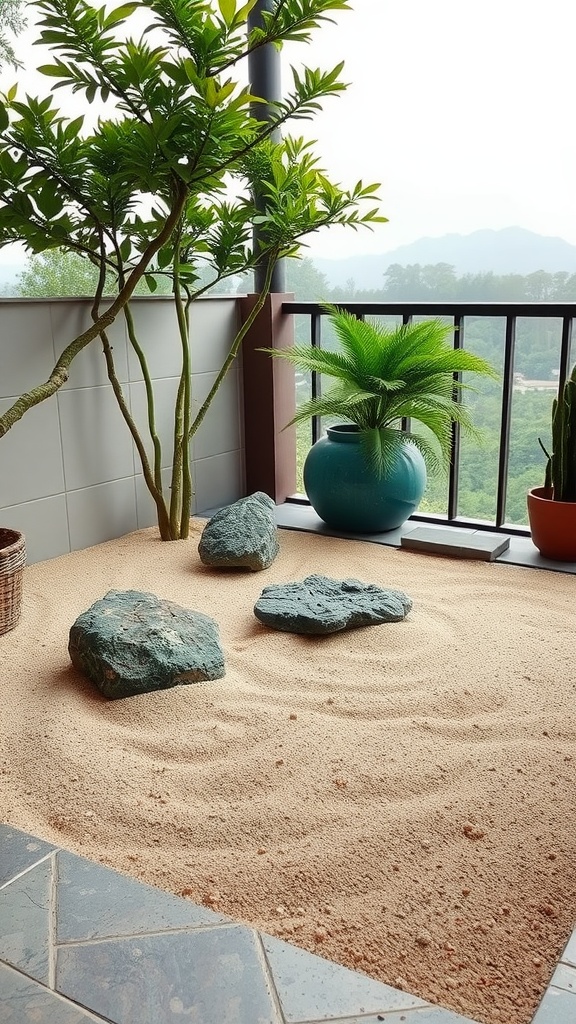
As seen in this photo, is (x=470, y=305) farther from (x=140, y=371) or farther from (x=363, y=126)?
(x=363, y=126)

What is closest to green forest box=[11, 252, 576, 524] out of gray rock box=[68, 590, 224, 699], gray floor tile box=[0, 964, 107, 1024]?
gray rock box=[68, 590, 224, 699]

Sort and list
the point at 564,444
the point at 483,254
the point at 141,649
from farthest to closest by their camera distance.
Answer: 1. the point at 483,254
2. the point at 564,444
3. the point at 141,649

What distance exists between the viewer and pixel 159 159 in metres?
2.48

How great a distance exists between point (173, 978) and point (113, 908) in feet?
0.58

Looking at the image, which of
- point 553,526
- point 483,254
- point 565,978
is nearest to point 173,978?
point 565,978

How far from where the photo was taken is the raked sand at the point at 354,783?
1.18 m

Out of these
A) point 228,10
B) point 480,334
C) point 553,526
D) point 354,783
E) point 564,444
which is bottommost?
point 354,783

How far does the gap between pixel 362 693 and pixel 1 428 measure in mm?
1249

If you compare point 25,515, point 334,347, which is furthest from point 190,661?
point 334,347

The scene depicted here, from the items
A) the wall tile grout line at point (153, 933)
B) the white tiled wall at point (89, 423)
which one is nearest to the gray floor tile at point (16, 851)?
the wall tile grout line at point (153, 933)

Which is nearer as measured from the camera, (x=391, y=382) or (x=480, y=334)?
(x=391, y=382)

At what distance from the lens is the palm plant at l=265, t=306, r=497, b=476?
307 centimetres

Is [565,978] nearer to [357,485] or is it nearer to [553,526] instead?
[553,526]

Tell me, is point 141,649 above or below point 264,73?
below
